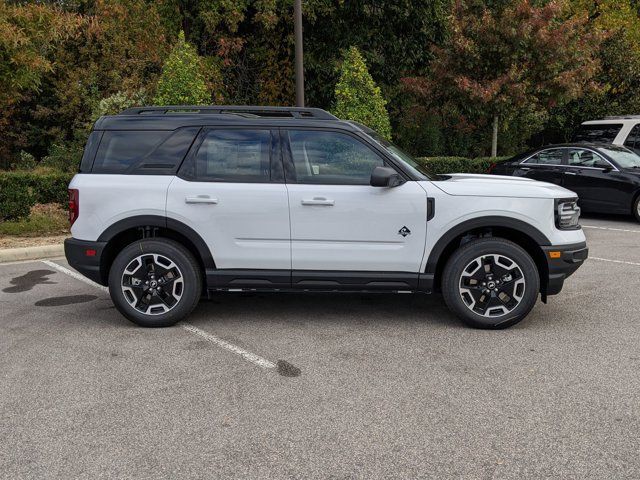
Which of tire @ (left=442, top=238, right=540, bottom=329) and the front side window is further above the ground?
the front side window

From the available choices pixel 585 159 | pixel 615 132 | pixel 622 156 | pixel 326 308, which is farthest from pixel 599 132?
pixel 326 308

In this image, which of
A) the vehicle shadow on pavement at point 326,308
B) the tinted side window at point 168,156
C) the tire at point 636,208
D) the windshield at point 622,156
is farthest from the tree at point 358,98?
the tinted side window at point 168,156

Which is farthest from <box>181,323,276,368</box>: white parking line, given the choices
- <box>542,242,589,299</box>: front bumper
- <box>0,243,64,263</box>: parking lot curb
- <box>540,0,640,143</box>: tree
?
<box>540,0,640,143</box>: tree

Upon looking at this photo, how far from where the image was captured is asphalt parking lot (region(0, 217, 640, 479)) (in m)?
3.29

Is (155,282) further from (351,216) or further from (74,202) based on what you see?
(351,216)

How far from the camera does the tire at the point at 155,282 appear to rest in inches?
217

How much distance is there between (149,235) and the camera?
575cm

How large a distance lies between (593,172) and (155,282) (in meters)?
9.46

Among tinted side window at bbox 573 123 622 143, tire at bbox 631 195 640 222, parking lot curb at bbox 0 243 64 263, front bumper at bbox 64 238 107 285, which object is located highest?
tinted side window at bbox 573 123 622 143

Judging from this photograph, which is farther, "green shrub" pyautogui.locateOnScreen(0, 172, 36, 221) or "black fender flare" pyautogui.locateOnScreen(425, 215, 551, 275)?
"green shrub" pyautogui.locateOnScreen(0, 172, 36, 221)

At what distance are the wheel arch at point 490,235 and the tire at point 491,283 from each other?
130 mm

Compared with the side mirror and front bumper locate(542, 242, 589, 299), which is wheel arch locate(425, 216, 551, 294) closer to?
front bumper locate(542, 242, 589, 299)

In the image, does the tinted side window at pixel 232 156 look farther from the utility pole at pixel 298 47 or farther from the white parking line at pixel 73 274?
the utility pole at pixel 298 47

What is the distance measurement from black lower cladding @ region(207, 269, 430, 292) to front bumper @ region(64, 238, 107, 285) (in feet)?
3.20
